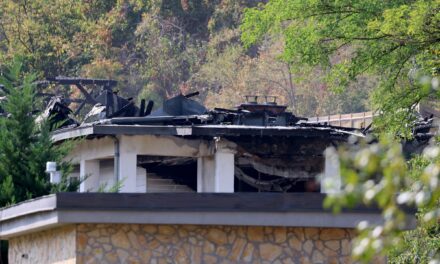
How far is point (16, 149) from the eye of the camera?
66.3 ft

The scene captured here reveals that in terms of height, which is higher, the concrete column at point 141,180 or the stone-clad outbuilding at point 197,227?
the concrete column at point 141,180

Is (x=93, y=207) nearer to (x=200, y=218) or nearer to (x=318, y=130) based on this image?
(x=200, y=218)

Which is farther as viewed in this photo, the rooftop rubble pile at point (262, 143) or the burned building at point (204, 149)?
Answer: the rooftop rubble pile at point (262, 143)

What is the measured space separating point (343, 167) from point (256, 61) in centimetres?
6715

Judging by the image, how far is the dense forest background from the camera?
65.9 metres

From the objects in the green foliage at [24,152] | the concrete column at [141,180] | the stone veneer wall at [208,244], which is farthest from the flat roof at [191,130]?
the stone veneer wall at [208,244]

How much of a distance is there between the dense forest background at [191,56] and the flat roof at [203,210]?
48670mm

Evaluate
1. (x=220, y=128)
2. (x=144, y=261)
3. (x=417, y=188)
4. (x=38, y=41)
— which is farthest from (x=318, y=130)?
(x=38, y=41)

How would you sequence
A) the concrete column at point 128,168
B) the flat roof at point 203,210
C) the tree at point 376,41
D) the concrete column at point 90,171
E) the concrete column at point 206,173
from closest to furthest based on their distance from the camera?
the flat roof at point 203,210, the tree at point 376,41, the concrete column at point 128,168, the concrete column at point 206,173, the concrete column at point 90,171

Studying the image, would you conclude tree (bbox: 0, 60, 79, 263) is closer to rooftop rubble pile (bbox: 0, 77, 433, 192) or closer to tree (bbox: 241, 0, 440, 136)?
rooftop rubble pile (bbox: 0, 77, 433, 192)

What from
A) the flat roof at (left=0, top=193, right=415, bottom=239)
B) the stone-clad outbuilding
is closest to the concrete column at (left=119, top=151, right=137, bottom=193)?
the stone-clad outbuilding

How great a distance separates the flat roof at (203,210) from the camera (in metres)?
13.9

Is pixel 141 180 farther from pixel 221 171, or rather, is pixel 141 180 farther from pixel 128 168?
pixel 221 171

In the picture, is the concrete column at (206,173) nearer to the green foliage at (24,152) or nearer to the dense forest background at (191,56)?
the green foliage at (24,152)
